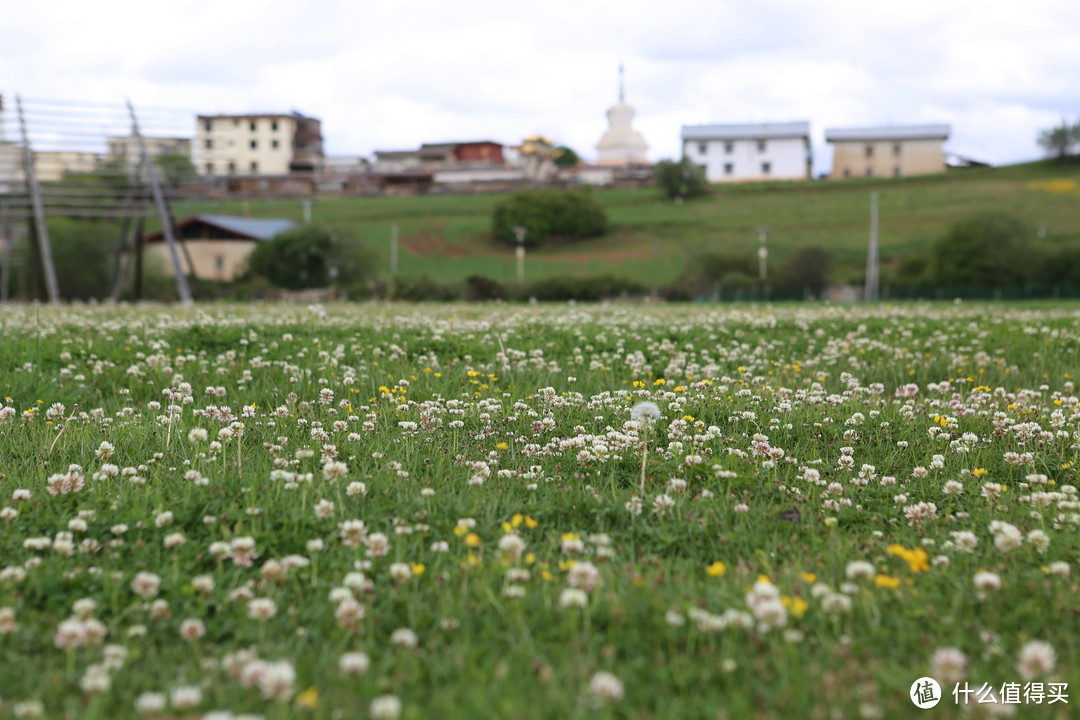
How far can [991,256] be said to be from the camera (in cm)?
6203

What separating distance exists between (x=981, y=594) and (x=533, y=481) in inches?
99.8

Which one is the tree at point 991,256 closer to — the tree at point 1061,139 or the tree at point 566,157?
the tree at point 1061,139

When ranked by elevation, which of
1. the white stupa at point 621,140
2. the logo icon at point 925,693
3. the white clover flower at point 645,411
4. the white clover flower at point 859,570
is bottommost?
the logo icon at point 925,693

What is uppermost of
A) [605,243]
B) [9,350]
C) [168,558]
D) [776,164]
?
[776,164]

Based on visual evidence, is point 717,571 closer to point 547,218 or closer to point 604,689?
point 604,689

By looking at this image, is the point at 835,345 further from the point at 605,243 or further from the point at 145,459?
the point at 605,243

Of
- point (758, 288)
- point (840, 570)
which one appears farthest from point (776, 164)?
point (840, 570)

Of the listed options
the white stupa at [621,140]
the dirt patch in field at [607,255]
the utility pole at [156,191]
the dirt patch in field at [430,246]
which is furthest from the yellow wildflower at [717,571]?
the white stupa at [621,140]


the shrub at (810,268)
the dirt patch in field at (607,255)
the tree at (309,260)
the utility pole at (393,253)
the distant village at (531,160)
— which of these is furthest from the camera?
the distant village at (531,160)

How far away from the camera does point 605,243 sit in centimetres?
8762

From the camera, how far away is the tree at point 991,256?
61.8 m

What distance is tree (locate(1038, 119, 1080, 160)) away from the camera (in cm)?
10894

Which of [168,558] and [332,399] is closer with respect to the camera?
[168,558]

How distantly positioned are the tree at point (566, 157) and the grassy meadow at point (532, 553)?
143 meters
